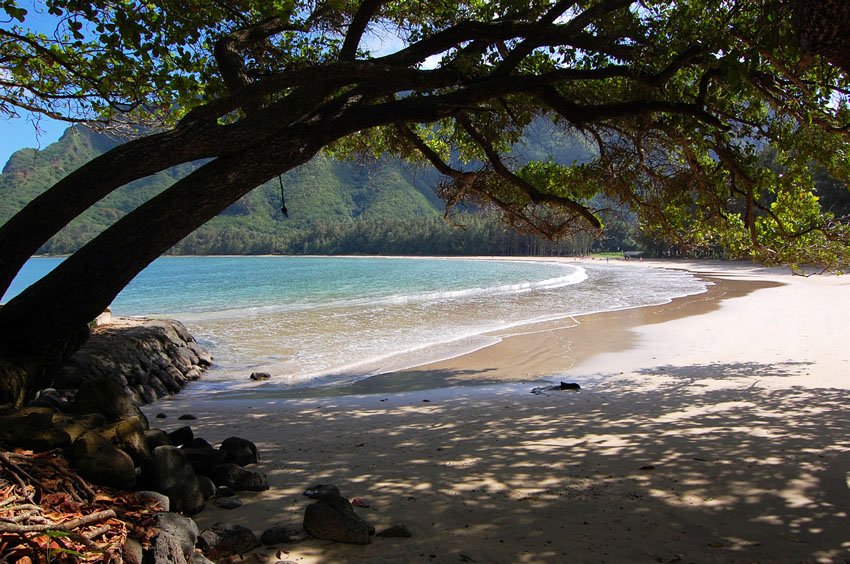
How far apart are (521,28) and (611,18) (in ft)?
7.46

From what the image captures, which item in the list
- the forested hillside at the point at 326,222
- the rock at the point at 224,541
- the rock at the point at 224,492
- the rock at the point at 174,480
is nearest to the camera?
the rock at the point at 224,541

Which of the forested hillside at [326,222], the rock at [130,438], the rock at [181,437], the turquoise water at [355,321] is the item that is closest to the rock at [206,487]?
the rock at [130,438]

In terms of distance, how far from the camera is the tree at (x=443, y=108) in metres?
3.48

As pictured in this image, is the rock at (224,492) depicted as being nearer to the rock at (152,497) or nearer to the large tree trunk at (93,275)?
the rock at (152,497)

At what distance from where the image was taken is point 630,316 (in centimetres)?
1884

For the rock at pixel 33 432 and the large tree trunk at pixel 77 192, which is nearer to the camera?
the rock at pixel 33 432

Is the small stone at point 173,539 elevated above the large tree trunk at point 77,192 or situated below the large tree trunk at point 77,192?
below

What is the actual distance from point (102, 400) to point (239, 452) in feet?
3.49

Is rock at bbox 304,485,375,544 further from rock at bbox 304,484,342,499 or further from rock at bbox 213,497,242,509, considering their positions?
rock at bbox 213,497,242,509

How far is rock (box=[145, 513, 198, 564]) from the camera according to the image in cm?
228

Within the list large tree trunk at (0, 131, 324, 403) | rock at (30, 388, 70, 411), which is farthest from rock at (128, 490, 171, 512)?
rock at (30, 388, 70, 411)

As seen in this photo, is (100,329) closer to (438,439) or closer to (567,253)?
(438,439)

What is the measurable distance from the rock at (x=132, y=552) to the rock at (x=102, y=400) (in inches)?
55.8

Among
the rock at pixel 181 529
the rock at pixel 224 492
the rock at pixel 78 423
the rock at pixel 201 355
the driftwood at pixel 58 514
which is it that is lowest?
the rock at pixel 201 355
